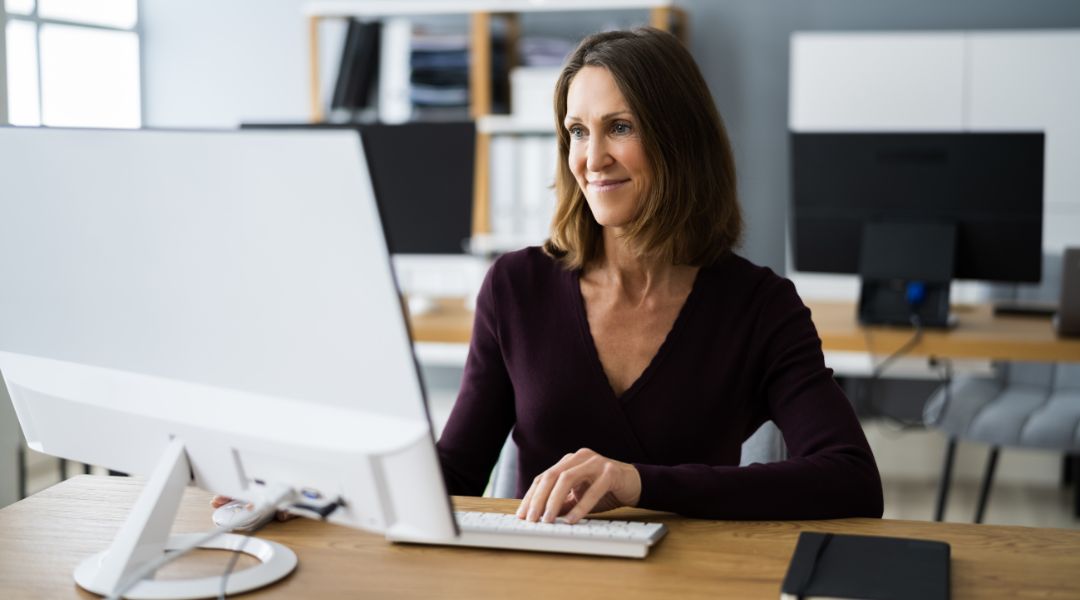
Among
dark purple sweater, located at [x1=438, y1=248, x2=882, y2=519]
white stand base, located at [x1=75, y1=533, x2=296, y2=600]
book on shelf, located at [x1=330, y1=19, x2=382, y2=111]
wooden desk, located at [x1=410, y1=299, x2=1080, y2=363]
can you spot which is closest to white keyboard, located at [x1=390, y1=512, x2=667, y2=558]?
white stand base, located at [x1=75, y1=533, x2=296, y2=600]

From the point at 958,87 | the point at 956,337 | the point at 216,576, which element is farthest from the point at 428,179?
the point at 958,87

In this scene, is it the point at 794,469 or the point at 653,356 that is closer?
the point at 794,469

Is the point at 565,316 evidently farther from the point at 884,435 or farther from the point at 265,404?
the point at 884,435

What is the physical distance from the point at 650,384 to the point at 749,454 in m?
0.19

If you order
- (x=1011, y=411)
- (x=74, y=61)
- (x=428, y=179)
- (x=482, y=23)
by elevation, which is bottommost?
(x=1011, y=411)

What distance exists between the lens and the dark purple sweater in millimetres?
1530

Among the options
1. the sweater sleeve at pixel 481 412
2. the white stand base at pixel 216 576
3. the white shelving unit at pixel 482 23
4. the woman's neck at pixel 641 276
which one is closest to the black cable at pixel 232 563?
the white stand base at pixel 216 576

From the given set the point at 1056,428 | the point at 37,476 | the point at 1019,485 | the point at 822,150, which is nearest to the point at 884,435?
the point at 1019,485

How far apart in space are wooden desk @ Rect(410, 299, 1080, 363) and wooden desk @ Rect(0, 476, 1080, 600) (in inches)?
60.2

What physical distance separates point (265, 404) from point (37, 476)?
3.64 m

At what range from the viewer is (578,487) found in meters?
1.25

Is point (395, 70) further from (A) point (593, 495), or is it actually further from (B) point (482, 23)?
(A) point (593, 495)

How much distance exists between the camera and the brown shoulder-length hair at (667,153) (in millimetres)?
1550

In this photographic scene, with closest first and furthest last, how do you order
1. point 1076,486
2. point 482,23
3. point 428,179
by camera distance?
point 428,179, point 1076,486, point 482,23
